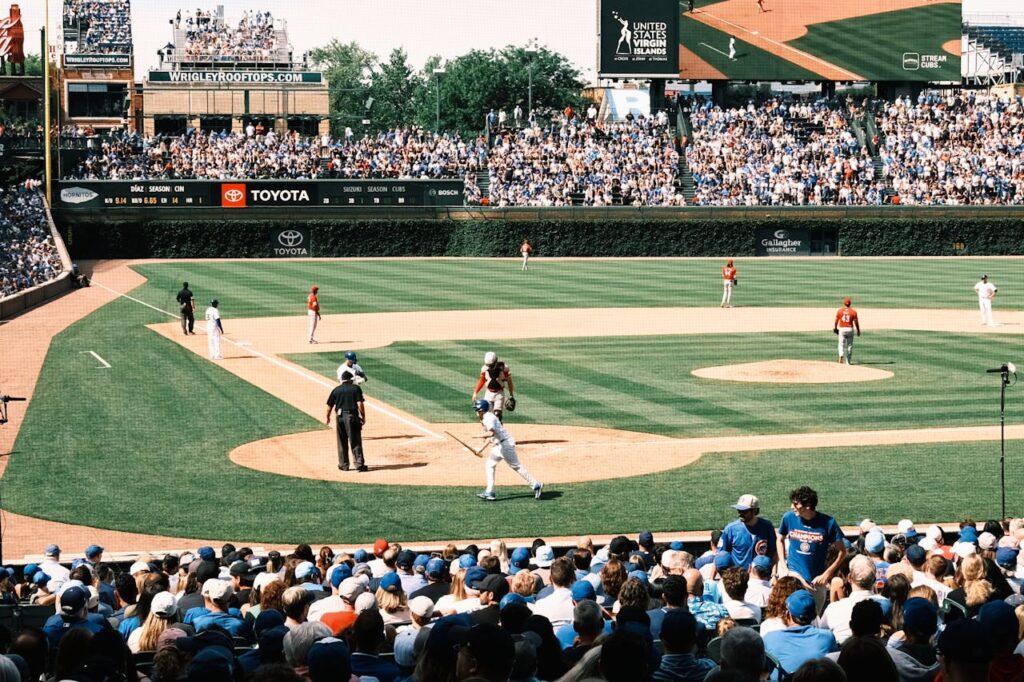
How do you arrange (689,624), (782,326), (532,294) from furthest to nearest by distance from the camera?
(532,294) → (782,326) → (689,624)

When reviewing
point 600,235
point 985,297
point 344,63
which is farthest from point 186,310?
point 344,63

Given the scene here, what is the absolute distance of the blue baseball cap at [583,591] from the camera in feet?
28.1

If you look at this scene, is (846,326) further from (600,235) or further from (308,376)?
(600,235)

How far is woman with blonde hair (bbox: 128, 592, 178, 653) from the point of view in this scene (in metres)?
8.38

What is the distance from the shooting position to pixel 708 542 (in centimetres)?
1416

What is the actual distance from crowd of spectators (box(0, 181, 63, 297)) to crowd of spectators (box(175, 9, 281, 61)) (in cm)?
3463

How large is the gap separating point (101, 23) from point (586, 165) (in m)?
52.8

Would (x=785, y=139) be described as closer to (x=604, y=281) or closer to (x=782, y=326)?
(x=604, y=281)

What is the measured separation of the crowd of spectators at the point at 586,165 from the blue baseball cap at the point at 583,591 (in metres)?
56.1

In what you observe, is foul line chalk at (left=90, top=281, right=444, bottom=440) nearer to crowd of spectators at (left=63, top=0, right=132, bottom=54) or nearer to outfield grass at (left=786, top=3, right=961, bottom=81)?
outfield grass at (left=786, top=3, right=961, bottom=81)

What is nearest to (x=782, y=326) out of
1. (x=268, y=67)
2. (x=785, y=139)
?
(x=785, y=139)

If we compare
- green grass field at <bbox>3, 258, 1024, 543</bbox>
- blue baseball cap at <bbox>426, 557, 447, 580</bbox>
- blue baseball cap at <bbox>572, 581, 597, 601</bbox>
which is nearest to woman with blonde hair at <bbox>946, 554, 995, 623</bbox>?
blue baseball cap at <bbox>572, 581, 597, 601</bbox>

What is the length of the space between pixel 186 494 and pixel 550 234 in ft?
151

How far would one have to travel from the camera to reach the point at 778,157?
69.4 metres
